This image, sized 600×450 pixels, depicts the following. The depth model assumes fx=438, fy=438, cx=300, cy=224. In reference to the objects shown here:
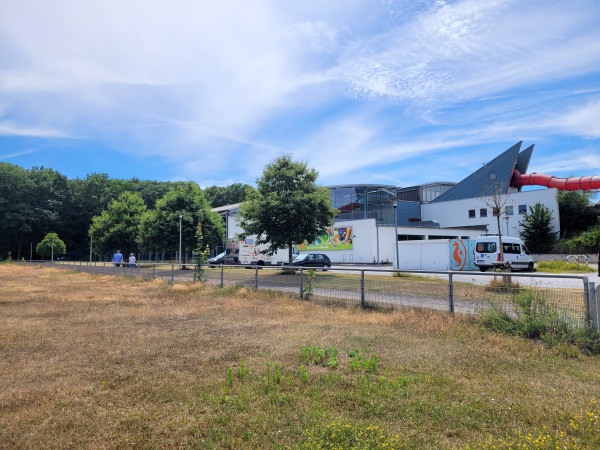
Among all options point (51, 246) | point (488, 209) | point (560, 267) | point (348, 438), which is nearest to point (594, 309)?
point (348, 438)

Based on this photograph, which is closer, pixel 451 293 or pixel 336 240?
pixel 451 293

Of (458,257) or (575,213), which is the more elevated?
(575,213)

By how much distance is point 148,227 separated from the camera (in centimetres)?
4972

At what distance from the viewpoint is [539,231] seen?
49125 millimetres

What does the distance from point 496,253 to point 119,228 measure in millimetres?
52778

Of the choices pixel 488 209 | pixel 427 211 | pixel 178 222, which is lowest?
pixel 178 222

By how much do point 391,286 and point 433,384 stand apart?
220 inches

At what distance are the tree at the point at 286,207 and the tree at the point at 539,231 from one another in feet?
98.4

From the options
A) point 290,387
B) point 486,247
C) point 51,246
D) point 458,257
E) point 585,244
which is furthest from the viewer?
point 51,246

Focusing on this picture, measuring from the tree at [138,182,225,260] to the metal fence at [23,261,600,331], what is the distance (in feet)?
107

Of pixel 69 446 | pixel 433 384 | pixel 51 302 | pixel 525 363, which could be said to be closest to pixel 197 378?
pixel 69 446

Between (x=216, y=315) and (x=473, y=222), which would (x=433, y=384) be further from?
(x=473, y=222)

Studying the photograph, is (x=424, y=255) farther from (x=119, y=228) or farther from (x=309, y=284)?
(x=119, y=228)

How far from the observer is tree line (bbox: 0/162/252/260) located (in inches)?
1924
